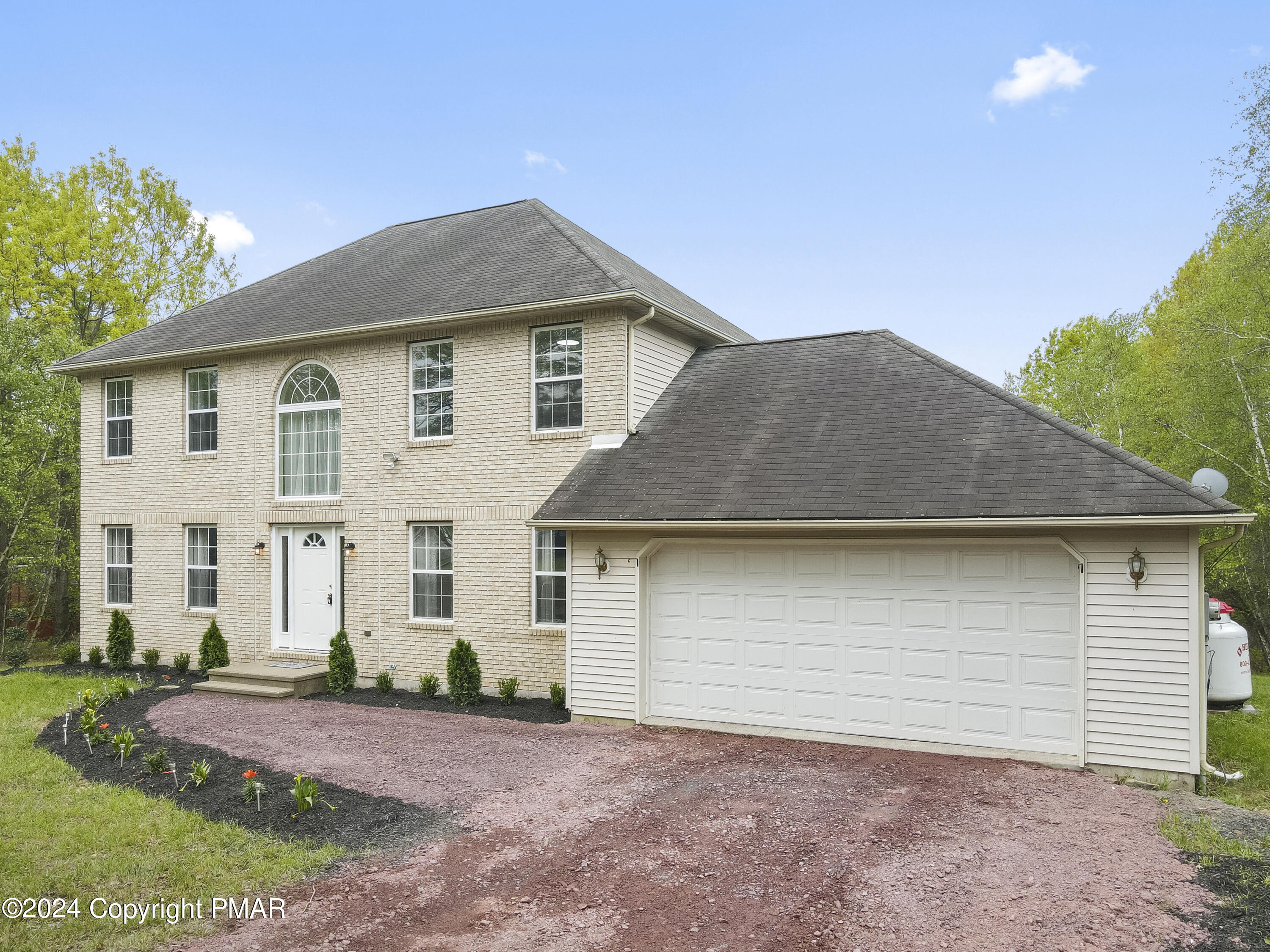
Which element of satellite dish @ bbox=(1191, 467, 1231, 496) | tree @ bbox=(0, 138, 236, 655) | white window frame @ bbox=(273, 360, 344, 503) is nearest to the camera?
satellite dish @ bbox=(1191, 467, 1231, 496)

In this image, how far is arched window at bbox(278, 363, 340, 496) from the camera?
14.0 meters

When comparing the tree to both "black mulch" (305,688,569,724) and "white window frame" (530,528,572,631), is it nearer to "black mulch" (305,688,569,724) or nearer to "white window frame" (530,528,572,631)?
"black mulch" (305,688,569,724)

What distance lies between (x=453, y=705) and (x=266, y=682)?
330 centimetres

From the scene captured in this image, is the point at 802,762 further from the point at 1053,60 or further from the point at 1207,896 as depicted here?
the point at 1053,60

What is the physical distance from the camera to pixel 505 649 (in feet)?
39.9

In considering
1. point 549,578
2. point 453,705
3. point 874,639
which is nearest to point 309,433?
point 549,578

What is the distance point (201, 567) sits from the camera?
50.1ft

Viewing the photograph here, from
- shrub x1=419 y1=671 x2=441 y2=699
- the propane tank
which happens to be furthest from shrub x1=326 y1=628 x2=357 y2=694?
the propane tank

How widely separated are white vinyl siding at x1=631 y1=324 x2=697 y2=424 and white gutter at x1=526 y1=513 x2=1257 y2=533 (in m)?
2.35

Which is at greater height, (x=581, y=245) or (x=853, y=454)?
(x=581, y=245)

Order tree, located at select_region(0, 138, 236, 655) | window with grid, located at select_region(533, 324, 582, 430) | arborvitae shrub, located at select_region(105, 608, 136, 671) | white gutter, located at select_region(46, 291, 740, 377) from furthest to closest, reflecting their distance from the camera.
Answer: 1. tree, located at select_region(0, 138, 236, 655)
2. arborvitae shrub, located at select_region(105, 608, 136, 671)
3. window with grid, located at select_region(533, 324, 582, 430)
4. white gutter, located at select_region(46, 291, 740, 377)

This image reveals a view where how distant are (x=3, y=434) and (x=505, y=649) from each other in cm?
1485

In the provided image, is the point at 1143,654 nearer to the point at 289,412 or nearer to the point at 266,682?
the point at 266,682

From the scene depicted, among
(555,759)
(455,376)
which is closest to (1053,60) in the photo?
(455,376)
